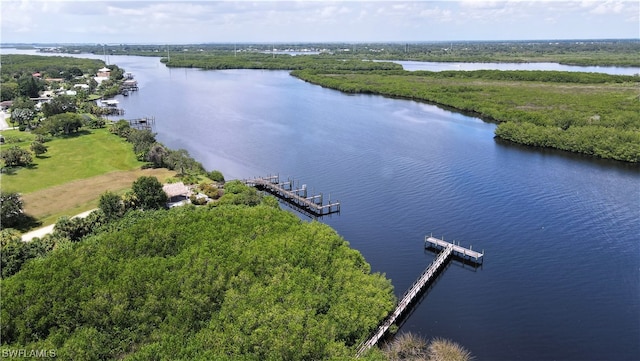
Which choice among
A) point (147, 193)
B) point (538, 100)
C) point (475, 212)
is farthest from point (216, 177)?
point (538, 100)

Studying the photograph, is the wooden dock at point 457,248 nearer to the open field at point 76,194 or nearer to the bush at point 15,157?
the open field at point 76,194

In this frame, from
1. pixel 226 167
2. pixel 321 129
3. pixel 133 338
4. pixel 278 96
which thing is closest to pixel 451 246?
pixel 133 338

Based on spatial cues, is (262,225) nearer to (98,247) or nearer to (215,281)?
(215,281)

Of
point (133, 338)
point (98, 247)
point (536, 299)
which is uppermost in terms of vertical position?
point (98, 247)

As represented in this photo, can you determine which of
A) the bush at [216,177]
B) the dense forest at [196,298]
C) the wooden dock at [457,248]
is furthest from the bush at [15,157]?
the wooden dock at [457,248]

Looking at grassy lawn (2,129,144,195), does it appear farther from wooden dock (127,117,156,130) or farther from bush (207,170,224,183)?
bush (207,170,224,183)

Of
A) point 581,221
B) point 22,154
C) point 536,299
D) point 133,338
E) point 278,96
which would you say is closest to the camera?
point 133,338
